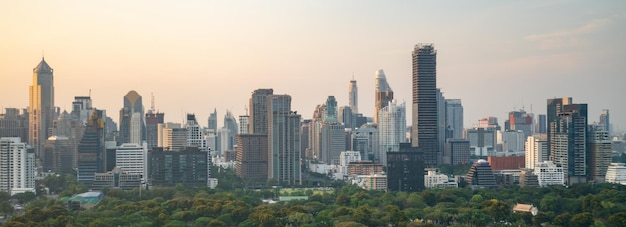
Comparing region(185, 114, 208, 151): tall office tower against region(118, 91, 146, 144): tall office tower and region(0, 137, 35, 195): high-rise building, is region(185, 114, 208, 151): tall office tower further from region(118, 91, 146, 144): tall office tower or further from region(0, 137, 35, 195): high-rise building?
region(0, 137, 35, 195): high-rise building

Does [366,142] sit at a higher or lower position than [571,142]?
lower

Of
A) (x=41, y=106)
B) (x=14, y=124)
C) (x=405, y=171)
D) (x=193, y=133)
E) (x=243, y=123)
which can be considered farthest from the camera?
(x=243, y=123)

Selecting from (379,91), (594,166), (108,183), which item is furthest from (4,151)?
(379,91)

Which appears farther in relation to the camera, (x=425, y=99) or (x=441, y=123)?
(x=441, y=123)

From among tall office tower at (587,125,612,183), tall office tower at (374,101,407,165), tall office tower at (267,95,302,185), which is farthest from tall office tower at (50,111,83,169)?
tall office tower at (587,125,612,183)

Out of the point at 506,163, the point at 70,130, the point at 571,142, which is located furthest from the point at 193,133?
the point at 571,142

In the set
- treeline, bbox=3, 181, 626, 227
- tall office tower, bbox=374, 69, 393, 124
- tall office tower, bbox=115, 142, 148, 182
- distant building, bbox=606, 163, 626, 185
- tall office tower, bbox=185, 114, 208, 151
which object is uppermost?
tall office tower, bbox=374, 69, 393, 124

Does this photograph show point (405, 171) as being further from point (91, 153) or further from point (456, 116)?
point (456, 116)
